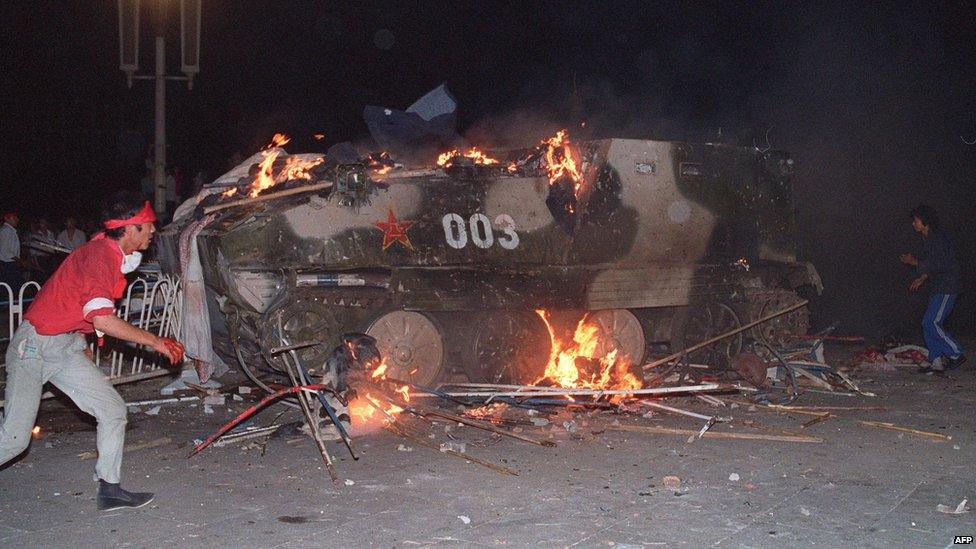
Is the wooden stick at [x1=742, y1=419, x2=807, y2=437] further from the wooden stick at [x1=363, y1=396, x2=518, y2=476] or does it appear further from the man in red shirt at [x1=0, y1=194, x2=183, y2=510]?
the man in red shirt at [x1=0, y1=194, x2=183, y2=510]

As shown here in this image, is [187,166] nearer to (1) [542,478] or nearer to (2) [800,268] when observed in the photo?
(2) [800,268]

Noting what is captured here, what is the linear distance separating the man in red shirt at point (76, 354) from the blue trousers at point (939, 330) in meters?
8.62

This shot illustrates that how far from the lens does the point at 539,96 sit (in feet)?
79.6

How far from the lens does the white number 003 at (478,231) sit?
29.8 feet

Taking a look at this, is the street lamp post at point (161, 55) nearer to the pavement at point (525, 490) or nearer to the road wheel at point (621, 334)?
the pavement at point (525, 490)

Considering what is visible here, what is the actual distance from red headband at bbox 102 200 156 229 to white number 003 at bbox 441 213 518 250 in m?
3.75

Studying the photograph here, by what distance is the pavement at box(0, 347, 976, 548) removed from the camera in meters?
4.90

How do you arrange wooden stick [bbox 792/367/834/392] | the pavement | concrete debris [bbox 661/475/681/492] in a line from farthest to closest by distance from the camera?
1. wooden stick [bbox 792/367/834/392]
2. concrete debris [bbox 661/475/681/492]
3. the pavement

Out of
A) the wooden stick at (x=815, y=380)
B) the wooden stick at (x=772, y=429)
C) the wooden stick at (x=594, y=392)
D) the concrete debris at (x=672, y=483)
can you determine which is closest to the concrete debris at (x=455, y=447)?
the wooden stick at (x=594, y=392)

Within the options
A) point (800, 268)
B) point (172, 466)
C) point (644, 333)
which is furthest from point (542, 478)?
point (800, 268)

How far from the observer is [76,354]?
17.7 ft

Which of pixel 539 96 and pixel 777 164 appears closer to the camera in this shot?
pixel 777 164

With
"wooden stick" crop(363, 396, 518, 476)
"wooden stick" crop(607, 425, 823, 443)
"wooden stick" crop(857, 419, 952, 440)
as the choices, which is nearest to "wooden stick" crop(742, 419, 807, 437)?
"wooden stick" crop(607, 425, 823, 443)

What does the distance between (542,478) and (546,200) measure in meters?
4.09
